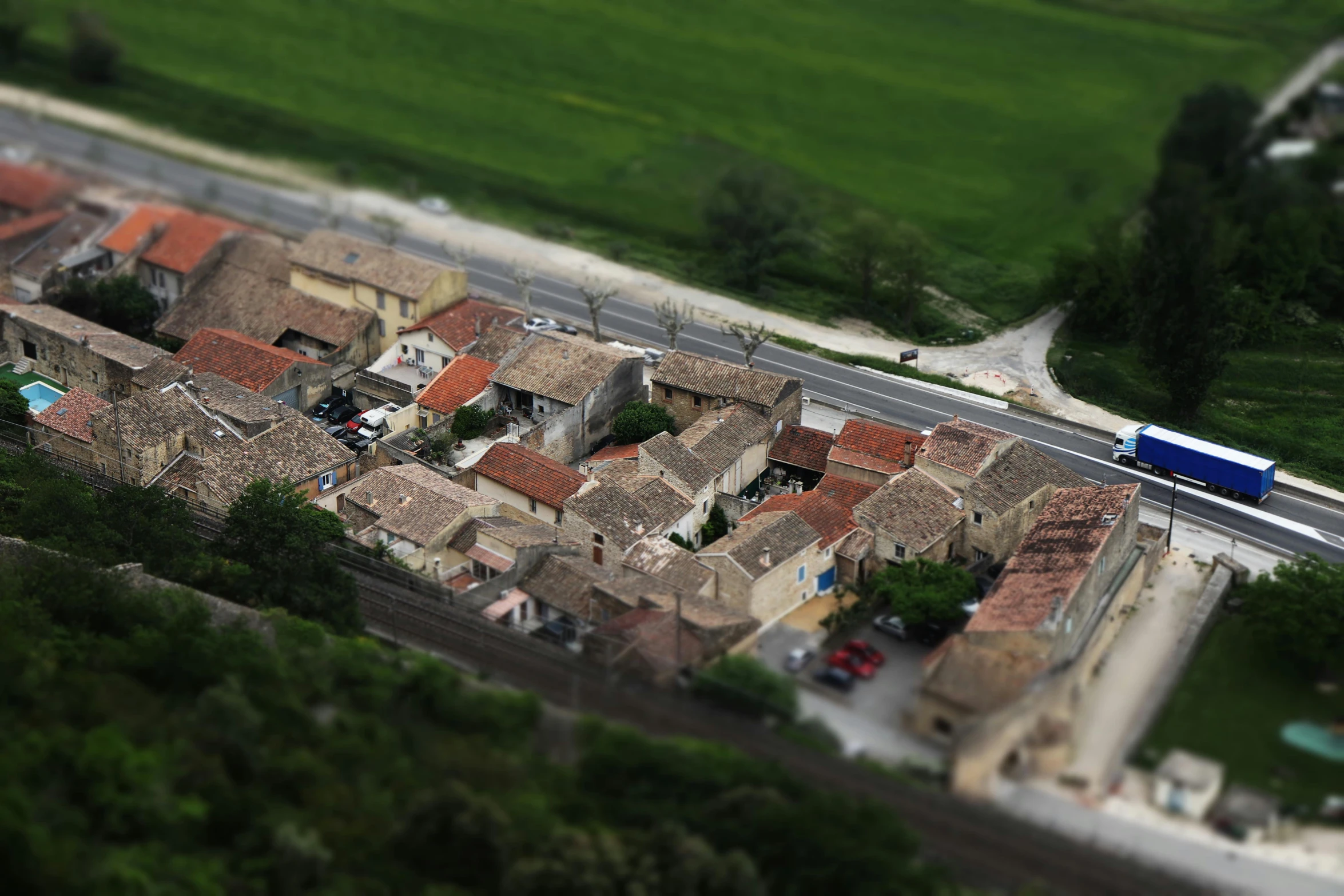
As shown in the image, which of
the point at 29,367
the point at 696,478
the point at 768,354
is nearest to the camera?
the point at 696,478

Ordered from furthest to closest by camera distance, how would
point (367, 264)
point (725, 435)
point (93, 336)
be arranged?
Result: point (367, 264) < point (93, 336) < point (725, 435)

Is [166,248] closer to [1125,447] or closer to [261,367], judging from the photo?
[261,367]

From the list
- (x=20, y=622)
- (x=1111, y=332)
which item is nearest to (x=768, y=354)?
(x=1111, y=332)

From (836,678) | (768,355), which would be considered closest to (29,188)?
(768,355)

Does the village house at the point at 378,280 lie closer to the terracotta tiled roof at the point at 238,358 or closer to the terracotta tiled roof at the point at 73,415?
the terracotta tiled roof at the point at 238,358

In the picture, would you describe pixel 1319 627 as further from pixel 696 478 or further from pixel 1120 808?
pixel 696 478

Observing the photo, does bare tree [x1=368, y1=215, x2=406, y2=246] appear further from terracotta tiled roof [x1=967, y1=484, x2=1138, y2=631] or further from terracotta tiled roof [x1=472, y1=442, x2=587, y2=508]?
terracotta tiled roof [x1=967, y1=484, x2=1138, y2=631]
